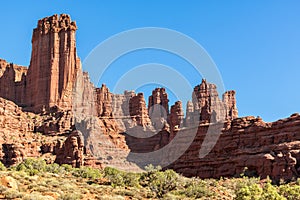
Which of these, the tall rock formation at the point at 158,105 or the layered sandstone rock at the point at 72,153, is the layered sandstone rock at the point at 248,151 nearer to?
the layered sandstone rock at the point at 72,153

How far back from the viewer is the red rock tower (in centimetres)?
13050

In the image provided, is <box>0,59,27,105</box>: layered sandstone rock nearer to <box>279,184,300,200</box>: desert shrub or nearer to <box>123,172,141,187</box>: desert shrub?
<box>123,172,141,187</box>: desert shrub

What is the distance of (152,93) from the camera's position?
15488 cm

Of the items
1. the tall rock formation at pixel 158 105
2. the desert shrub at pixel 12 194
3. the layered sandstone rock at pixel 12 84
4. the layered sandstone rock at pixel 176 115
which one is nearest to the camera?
the desert shrub at pixel 12 194

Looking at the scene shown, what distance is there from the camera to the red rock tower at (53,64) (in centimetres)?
13050

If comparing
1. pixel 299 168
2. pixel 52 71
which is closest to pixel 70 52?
pixel 52 71

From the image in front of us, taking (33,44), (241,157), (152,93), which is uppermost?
(33,44)

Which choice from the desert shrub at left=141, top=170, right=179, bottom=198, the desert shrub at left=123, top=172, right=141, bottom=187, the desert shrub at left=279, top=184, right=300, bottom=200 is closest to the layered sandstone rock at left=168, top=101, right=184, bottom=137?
the desert shrub at left=141, top=170, right=179, bottom=198

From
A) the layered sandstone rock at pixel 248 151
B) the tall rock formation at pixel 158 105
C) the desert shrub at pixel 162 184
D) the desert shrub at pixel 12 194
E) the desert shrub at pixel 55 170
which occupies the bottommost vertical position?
the desert shrub at pixel 12 194

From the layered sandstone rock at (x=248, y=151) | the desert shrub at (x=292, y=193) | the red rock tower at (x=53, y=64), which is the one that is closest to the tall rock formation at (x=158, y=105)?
the red rock tower at (x=53, y=64)

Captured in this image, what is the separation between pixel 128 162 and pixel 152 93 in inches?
2003

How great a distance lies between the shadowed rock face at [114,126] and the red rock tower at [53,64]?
247 millimetres

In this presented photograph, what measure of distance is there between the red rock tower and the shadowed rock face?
25cm

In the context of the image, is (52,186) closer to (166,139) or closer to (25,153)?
(25,153)
